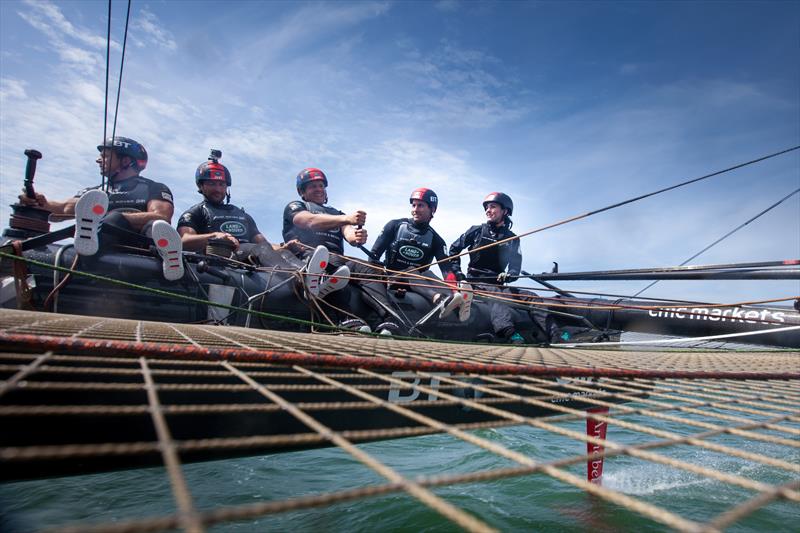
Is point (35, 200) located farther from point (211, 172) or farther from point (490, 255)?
point (490, 255)

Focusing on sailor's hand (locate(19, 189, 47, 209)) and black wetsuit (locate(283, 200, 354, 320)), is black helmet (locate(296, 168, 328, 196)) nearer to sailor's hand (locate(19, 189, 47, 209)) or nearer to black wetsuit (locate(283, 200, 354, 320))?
black wetsuit (locate(283, 200, 354, 320))

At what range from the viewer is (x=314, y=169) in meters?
6.59

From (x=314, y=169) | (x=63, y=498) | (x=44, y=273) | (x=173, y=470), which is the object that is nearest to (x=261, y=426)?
(x=173, y=470)

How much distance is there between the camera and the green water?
2783 mm

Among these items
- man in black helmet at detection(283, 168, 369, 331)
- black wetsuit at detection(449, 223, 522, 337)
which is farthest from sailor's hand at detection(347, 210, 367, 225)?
black wetsuit at detection(449, 223, 522, 337)

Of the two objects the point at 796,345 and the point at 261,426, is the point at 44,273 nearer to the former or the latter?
the point at 261,426

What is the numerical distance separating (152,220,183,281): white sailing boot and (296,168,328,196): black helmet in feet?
8.27

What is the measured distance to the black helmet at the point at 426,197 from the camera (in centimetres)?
719

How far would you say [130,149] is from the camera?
17.6ft

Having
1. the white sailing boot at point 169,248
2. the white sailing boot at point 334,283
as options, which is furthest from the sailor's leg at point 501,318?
the white sailing boot at point 169,248

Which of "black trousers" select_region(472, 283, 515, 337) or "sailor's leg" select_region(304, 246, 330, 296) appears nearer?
"sailor's leg" select_region(304, 246, 330, 296)

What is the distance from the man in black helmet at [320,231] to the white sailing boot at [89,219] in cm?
193

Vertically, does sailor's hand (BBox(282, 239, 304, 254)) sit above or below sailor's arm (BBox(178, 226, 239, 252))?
above

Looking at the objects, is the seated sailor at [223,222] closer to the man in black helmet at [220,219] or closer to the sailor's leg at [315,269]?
the man in black helmet at [220,219]
